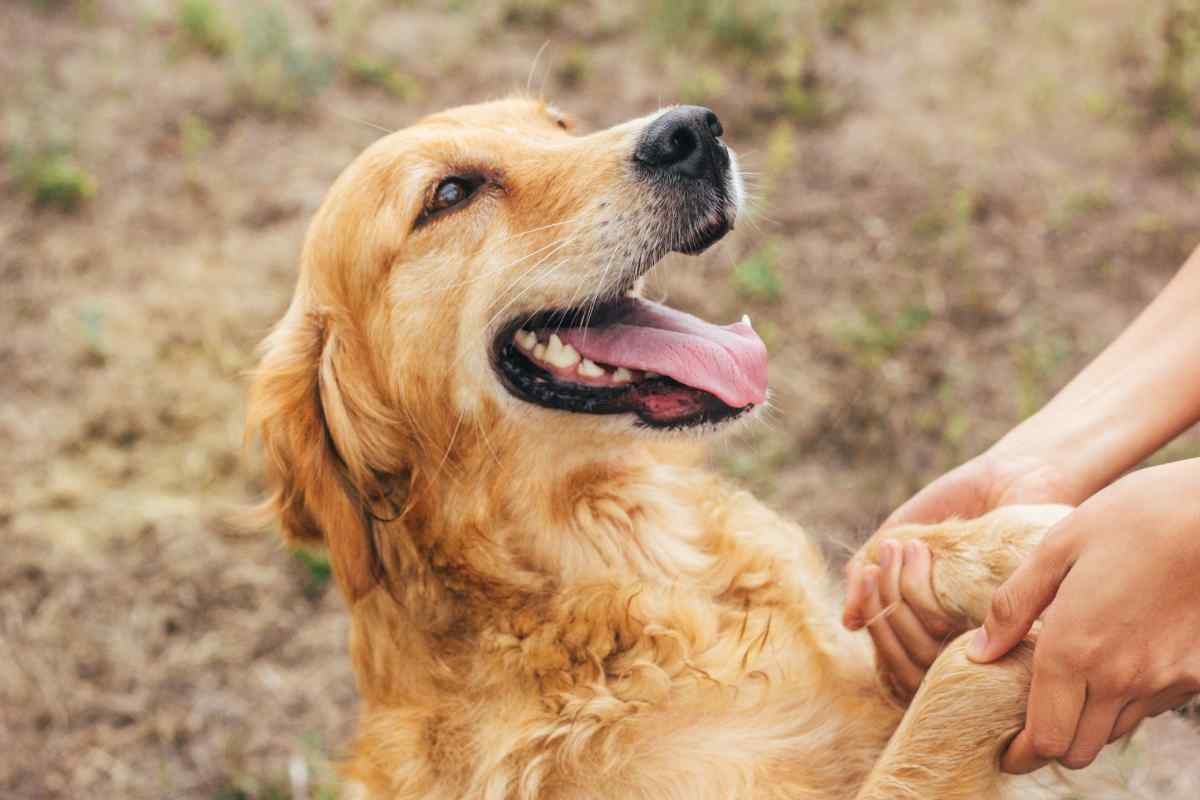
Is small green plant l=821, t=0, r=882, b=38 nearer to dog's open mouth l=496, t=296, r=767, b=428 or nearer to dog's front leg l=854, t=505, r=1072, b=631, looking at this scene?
dog's open mouth l=496, t=296, r=767, b=428

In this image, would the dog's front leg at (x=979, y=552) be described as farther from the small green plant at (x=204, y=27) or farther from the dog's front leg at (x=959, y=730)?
the small green plant at (x=204, y=27)

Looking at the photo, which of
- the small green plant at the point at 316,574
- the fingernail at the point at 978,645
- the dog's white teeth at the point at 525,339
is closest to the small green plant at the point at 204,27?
the small green plant at the point at 316,574

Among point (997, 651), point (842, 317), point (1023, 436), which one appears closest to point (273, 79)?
point (842, 317)

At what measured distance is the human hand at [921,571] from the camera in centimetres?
190

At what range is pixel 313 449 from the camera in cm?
223

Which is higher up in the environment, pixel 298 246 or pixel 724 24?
pixel 724 24

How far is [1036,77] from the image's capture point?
4.96m

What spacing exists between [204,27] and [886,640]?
16.7ft

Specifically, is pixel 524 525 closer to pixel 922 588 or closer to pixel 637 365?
pixel 637 365

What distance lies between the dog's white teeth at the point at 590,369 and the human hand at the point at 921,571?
69 cm

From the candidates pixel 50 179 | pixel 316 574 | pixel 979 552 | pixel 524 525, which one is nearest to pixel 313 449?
pixel 524 525

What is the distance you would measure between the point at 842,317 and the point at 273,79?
128 inches

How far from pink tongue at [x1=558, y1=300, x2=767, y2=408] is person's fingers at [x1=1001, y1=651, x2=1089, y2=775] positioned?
0.81 m

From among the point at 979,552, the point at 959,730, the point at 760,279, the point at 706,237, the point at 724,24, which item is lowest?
the point at 959,730
